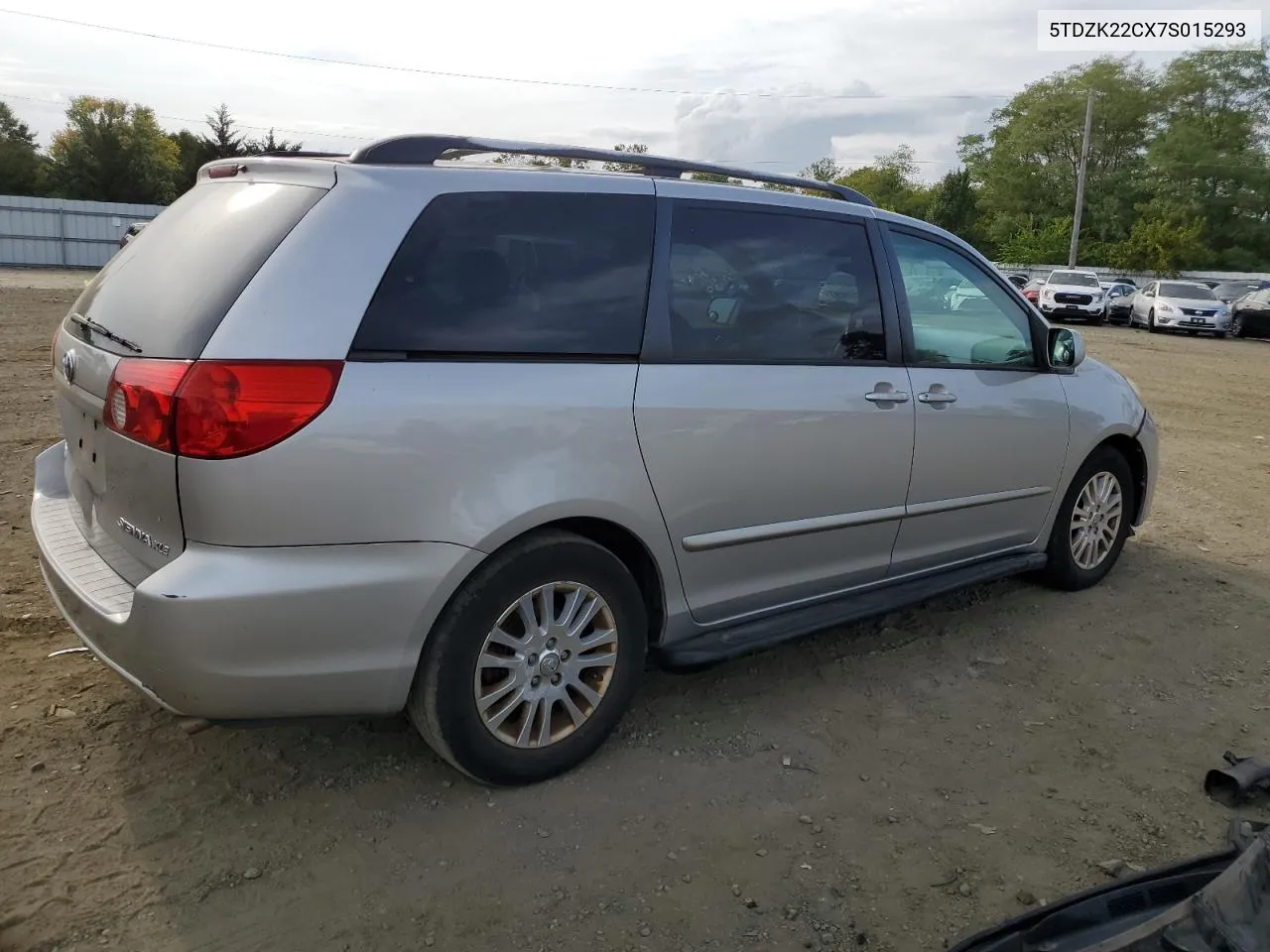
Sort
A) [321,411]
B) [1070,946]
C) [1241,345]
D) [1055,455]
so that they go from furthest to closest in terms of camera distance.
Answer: [1241,345], [1055,455], [321,411], [1070,946]

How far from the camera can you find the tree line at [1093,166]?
45.6 metres

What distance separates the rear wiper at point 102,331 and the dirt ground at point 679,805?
1257 mm

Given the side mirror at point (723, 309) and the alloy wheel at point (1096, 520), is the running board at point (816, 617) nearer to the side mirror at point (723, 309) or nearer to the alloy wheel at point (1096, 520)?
the alloy wheel at point (1096, 520)

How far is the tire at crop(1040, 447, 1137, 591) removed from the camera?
15.9 feet

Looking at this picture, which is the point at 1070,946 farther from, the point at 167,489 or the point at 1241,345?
the point at 1241,345

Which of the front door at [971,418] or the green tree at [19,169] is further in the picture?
the green tree at [19,169]

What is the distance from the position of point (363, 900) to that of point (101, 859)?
0.70m

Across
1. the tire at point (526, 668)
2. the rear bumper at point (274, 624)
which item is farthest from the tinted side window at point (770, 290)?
the rear bumper at point (274, 624)

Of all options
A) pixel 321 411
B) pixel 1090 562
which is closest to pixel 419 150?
pixel 321 411

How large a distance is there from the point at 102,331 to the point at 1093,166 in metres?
65.4

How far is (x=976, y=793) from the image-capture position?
10.4 ft

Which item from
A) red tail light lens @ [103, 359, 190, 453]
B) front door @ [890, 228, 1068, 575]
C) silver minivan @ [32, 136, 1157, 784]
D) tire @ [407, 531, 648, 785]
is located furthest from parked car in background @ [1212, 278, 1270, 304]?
red tail light lens @ [103, 359, 190, 453]

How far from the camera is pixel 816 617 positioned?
3.69 metres

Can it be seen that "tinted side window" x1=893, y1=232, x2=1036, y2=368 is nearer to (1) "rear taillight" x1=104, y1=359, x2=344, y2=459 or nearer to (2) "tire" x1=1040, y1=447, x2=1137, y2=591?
(2) "tire" x1=1040, y1=447, x2=1137, y2=591
